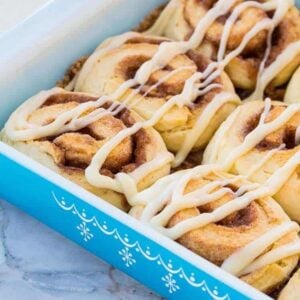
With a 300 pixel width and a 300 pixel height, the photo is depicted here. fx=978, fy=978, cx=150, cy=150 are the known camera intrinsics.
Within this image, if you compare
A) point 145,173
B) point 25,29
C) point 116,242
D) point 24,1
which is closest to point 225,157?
point 145,173

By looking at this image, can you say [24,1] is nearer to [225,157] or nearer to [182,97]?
[182,97]

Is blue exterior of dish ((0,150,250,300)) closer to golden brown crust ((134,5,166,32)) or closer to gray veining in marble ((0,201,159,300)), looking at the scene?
gray veining in marble ((0,201,159,300))

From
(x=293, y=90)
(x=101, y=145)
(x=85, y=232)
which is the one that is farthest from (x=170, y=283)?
(x=293, y=90)

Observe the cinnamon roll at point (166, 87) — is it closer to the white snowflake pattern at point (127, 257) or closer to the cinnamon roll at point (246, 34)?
the cinnamon roll at point (246, 34)

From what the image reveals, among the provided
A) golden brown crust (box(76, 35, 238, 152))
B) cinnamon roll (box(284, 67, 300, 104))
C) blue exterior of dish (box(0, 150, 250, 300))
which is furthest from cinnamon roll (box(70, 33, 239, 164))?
blue exterior of dish (box(0, 150, 250, 300))

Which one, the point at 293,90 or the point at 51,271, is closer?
the point at 51,271

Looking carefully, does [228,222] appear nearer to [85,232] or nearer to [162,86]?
[85,232]
